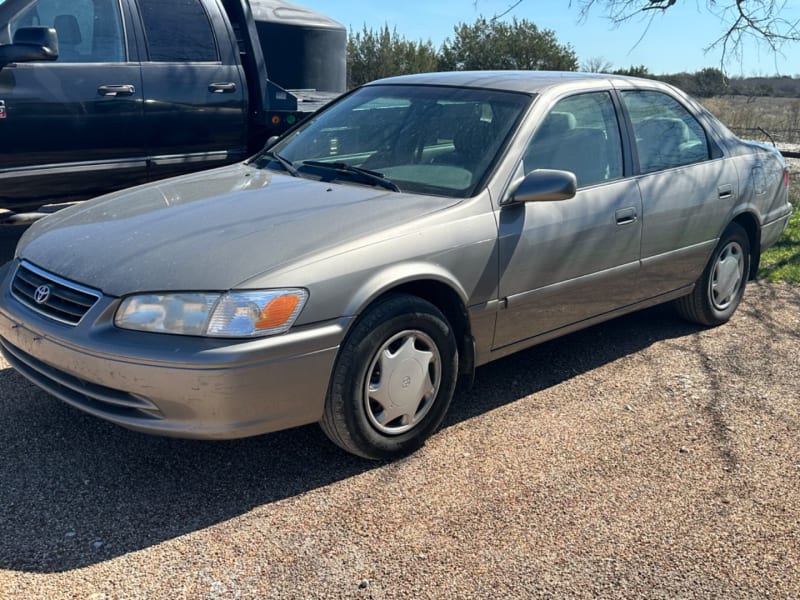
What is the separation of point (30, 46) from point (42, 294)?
2874 mm

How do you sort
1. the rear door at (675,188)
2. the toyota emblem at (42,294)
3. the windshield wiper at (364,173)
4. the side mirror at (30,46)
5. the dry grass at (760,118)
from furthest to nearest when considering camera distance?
the dry grass at (760,118)
the side mirror at (30,46)
the rear door at (675,188)
the windshield wiper at (364,173)
the toyota emblem at (42,294)

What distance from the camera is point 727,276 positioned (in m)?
5.40

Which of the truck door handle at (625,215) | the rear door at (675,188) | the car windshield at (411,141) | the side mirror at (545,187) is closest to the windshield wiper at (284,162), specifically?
the car windshield at (411,141)

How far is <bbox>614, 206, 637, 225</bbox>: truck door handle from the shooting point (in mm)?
4340

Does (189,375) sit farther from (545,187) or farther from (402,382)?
(545,187)

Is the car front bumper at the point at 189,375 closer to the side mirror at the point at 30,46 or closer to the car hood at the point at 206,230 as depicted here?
the car hood at the point at 206,230

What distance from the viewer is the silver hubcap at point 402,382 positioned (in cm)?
337

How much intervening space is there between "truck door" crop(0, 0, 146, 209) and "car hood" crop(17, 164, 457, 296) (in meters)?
1.98

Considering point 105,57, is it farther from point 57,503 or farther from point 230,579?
point 230,579

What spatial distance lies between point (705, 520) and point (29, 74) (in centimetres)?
507

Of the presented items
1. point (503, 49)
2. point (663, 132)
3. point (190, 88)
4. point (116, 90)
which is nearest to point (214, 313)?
point (663, 132)

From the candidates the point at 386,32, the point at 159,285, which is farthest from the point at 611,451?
the point at 386,32

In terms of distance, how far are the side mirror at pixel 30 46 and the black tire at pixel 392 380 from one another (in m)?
3.54

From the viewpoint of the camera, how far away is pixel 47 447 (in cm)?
351
